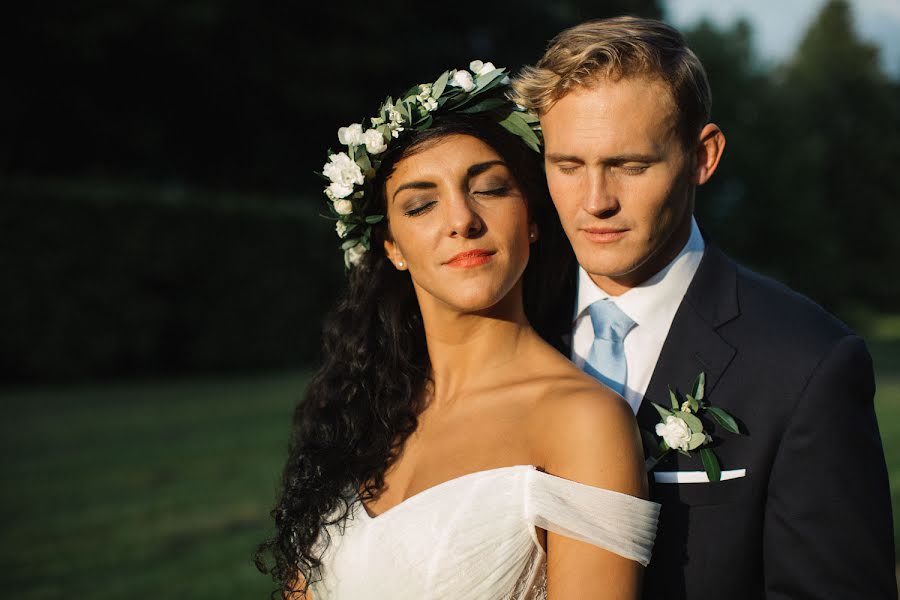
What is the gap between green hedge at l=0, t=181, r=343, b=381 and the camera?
16.0 metres

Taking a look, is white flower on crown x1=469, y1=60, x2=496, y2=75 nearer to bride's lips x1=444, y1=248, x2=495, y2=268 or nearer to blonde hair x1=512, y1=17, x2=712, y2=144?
blonde hair x1=512, y1=17, x2=712, y2=144

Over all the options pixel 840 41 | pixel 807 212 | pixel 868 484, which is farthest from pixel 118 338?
pixel 840 41

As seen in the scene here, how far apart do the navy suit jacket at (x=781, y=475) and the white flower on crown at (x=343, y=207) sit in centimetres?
124

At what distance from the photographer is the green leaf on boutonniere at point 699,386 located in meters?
2.91

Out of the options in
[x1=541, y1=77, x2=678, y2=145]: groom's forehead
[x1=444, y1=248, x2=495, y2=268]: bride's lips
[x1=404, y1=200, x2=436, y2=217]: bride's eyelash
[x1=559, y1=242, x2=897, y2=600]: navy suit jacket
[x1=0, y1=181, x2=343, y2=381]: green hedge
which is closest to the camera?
[x1=559, y1=242, x2=897, y2=600]: navy suit jacket

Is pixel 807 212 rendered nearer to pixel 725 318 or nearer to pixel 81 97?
pixel 81 97

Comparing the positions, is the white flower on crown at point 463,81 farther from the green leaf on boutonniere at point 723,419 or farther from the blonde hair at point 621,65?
the green leaf on boutonniere at point 723,419

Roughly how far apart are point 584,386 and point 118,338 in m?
15.6

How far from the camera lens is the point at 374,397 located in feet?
11.5

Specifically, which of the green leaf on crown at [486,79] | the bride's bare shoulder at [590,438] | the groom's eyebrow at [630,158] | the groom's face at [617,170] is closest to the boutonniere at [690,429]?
the bride's bare shoulder at [590,438]

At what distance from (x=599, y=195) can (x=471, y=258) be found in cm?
46

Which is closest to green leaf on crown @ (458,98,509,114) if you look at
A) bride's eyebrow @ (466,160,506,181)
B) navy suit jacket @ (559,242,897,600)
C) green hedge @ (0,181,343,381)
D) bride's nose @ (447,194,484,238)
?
bride's eyebrow @ (466,160,506,181)

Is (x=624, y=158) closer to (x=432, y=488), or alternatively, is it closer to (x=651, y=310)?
(x=651, y=310)

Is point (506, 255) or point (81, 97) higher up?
point (81, 97)
